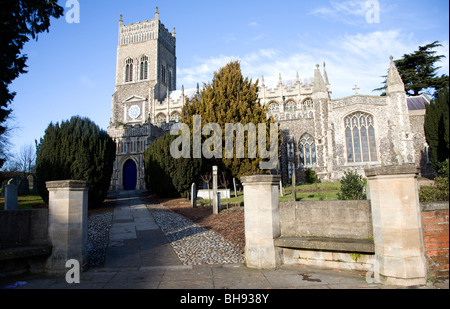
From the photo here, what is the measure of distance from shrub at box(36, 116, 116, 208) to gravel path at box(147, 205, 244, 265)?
19.6 ft

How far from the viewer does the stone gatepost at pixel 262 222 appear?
445 cm

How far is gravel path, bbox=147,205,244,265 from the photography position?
5.21 metres

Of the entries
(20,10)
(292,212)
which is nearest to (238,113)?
(20,10)

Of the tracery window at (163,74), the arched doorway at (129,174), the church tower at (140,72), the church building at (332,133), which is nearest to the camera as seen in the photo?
the church building at (332,133)

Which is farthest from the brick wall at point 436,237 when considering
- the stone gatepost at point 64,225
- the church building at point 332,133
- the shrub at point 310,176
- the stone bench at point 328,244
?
the shrub at point 310,176

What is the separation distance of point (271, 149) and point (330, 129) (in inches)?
344

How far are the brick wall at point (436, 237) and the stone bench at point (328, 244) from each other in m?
0.67

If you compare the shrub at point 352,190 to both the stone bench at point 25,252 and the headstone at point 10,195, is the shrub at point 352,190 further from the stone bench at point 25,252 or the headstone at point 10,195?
the headstone at point 10,195

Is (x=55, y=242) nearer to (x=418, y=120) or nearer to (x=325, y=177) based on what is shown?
(x=325, y=177)

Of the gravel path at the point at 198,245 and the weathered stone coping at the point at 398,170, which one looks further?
the gravel path at the point at 198,245

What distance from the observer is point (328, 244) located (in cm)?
408

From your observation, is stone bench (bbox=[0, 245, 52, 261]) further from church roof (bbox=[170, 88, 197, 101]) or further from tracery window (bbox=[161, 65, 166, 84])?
tracery window (bbox=[161, 65, 166, 84])

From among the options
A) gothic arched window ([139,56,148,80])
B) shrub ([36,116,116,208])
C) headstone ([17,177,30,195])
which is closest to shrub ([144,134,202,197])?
shrub ([36,116,116,208])

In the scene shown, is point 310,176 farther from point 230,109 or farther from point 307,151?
point 230,109
